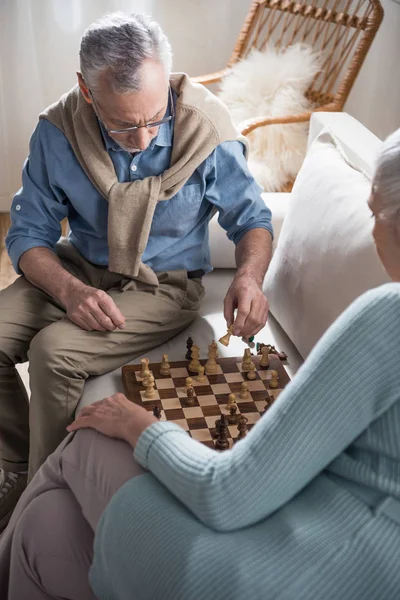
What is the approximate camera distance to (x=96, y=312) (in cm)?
182

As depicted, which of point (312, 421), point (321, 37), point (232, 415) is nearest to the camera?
point (312, 421)

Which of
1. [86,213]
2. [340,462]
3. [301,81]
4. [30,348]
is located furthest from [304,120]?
[340,462]

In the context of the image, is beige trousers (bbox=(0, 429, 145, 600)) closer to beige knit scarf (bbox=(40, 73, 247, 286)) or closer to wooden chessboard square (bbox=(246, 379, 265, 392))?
wooden chessboard square (bbox=(246, 379, 265, 392))

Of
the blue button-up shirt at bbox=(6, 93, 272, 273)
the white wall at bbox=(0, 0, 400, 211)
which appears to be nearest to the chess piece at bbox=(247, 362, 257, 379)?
the blue button-up shirt at bbox=(6, 93, 272, 273)

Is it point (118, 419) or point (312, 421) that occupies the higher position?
point (312, 421)

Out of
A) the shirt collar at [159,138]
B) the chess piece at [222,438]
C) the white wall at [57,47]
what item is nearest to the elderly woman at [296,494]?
the chess piece at [222,438]

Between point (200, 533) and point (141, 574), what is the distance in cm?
11

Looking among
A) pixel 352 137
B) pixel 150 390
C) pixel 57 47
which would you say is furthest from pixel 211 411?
pixel 57 47

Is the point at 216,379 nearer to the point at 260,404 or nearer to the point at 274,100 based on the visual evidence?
the point at 260,404

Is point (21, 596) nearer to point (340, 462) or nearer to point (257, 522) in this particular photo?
point (257, 522)

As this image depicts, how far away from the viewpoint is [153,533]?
1166 millimetres

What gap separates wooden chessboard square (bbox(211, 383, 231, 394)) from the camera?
1.79 meters

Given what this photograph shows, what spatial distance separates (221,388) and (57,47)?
2416mm

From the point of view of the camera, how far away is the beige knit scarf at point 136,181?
1.88 metres
